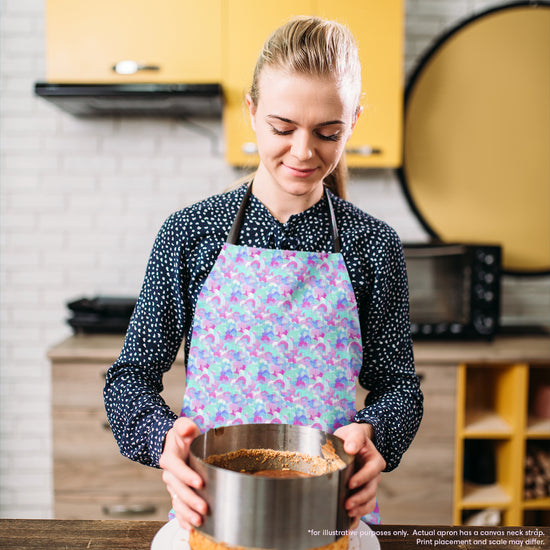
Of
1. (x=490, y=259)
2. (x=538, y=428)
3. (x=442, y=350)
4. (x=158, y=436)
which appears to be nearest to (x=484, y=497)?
(x=538, y=428)

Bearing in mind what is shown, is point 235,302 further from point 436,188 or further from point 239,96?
point 436,188

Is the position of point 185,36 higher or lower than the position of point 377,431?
higher

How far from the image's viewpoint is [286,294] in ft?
3.58

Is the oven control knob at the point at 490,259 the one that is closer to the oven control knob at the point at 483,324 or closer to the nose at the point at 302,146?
the oven control knob at the point at 483,324

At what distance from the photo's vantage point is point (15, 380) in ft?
8.54

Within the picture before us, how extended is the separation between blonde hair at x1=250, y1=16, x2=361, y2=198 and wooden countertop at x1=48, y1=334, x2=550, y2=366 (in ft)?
4.13

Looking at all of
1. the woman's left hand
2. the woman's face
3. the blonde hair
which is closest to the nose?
the woman's face

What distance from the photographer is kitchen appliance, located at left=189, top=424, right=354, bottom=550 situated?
59 centimetres

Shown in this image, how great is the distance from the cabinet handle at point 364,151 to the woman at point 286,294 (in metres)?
1.13

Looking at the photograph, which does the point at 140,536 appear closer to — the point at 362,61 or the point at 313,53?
the point at 313,53

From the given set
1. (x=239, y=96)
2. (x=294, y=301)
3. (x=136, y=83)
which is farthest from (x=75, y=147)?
(x=294, y=301)

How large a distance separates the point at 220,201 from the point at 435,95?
1.74 meters

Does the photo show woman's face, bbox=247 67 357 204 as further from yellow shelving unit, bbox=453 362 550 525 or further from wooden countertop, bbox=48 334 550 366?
yellow shelving unit, bbox=453 362 550 525

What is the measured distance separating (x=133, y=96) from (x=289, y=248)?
1233 millimetres
